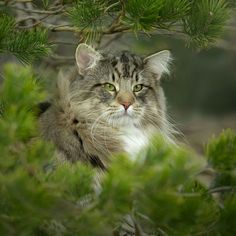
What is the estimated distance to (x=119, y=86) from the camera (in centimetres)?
393

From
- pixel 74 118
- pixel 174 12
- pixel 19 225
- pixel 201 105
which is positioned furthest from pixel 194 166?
pixel 201 105

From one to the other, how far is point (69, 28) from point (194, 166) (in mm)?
1590

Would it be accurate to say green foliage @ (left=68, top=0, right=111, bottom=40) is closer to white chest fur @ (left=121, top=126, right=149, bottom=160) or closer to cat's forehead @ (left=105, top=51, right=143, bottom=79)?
cat's forehead @ (left=105, top=51, right=143, bottom=79)

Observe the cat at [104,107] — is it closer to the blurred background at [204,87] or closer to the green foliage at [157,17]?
the green foliage at [157,17]

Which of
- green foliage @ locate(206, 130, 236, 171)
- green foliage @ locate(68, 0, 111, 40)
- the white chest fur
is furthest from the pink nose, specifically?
green foliage @ locate(206, 130, 236, 171)

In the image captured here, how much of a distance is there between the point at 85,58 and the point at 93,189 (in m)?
1.40

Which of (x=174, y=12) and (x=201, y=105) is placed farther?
(x=201, y=105)

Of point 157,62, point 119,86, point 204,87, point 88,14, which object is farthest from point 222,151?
point 204,87

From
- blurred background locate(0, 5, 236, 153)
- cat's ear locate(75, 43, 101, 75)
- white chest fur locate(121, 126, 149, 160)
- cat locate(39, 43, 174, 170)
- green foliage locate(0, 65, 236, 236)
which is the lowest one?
blurred background locate(0, 5, 236, 153)

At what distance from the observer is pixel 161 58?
4.07m

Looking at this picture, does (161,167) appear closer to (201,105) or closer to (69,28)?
(69,28)

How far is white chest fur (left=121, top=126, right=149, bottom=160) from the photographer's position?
3.86 metres

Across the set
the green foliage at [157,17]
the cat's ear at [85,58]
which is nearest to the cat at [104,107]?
the cat's ear at [85,58]

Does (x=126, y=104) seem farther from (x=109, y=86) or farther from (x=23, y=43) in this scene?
(x=23, y=43)
